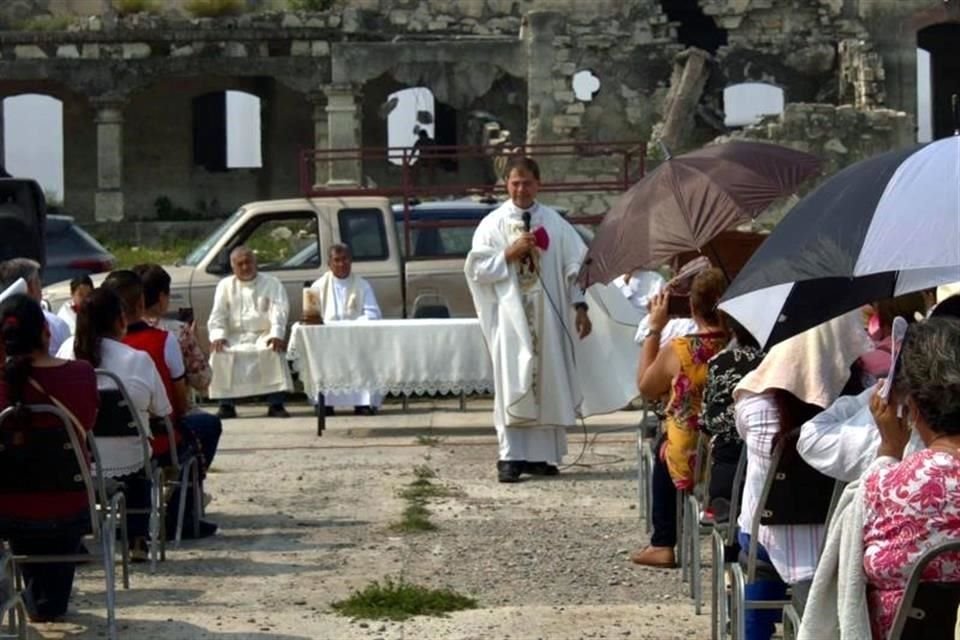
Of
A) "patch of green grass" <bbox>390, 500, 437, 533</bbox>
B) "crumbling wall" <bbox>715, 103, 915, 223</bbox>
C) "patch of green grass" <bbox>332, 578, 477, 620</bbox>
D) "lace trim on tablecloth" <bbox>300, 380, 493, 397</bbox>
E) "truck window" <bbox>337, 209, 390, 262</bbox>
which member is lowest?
"patch of green grass" <bbox>390, 500, 437, 533</bbox>

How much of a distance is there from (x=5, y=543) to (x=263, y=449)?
7.01 meters

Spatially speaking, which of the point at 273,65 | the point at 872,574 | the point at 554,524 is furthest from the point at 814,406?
the point at 273,65

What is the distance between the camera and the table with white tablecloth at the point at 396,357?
1493cm

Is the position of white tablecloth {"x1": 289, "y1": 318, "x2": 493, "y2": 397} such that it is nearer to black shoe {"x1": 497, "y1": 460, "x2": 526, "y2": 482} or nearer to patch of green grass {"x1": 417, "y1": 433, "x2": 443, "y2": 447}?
patch of green grass {"x1": 417, "y1": 433, "x2": 443, "y2": 447}

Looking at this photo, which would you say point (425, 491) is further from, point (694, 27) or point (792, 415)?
point (694, 27)

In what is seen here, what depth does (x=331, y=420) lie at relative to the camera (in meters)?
16.4

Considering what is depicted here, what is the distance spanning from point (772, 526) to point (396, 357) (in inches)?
358

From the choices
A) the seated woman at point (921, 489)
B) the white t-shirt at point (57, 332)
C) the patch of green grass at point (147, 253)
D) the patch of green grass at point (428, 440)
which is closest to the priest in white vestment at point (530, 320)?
the patch of green grass at point (428, 440)

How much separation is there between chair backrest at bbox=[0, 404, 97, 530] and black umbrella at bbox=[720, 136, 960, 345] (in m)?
2.65

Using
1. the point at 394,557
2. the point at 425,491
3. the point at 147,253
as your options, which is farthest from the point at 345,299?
the point at 147,253

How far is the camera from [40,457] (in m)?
7.22

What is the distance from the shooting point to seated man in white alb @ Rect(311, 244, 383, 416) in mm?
16656

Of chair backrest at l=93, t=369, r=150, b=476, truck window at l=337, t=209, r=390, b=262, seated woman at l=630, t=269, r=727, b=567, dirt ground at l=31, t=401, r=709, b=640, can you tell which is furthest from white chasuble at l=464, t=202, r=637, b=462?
truck window at l=337, t=209, r=390, b=262

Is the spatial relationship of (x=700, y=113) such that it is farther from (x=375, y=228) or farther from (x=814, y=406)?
(x=814, y=406)
